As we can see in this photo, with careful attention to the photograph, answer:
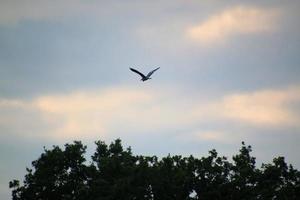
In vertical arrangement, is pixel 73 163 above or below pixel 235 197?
above

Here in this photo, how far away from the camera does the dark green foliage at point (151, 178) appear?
5034cm

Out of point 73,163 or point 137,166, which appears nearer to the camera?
point 137,166

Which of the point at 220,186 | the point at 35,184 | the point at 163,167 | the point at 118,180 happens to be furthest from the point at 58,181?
the point at 220,186

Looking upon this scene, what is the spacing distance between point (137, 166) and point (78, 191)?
6.29m

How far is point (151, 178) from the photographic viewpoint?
50781 mm

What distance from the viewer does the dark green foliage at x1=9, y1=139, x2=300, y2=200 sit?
50.3 metres

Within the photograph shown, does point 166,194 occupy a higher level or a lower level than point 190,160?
lower

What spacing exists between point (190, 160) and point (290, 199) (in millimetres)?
10626

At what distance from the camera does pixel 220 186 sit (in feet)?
169

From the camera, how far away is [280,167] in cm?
5225

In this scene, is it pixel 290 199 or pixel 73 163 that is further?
pixel 73 163

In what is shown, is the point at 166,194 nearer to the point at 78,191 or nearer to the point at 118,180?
the point at 118,180

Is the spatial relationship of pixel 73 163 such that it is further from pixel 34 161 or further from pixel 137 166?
pixel 137 166

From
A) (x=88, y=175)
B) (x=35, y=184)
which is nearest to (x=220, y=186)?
(x=88, y=175)
